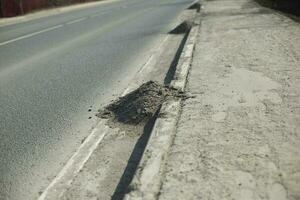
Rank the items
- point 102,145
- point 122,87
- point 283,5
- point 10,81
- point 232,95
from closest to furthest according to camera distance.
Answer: point 102,145 < point 232,95 < point 122,87 < point 10,81 < point 283,5

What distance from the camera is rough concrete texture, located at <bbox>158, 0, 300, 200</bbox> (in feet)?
11.1

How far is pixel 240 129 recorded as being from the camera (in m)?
4.43

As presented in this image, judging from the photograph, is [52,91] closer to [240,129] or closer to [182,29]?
[240,129]

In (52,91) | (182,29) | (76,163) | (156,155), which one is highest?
(156,155)

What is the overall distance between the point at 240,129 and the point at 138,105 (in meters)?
1.63

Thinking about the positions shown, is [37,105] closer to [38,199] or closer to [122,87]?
[122,87]

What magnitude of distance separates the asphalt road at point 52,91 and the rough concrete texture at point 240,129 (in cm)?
124

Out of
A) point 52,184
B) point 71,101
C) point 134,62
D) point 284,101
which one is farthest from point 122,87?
point 52,184

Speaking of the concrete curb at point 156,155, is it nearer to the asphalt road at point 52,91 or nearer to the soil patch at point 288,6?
the asphalt road at point 52,91

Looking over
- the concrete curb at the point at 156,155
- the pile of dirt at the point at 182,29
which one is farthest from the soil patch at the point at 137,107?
the pile of dirt at the point at 182,29

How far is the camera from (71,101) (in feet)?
21.3

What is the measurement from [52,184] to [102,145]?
2.91 ft

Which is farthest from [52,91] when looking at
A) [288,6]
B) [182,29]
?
[288,6]

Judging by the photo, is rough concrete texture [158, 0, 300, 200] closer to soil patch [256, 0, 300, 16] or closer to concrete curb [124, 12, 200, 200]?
concrete curb [124, 12, 200, 200]
